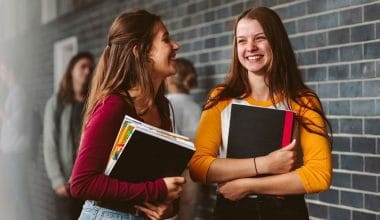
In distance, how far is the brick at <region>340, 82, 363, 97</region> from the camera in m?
3.52

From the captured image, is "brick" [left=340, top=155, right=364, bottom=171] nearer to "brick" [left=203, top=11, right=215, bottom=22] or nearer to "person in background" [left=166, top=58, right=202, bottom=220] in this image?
"person in background" [left=166, top=58, right=202, bottom=220]

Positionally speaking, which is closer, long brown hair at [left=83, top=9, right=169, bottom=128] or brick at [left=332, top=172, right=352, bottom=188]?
long brown hair at [left=83, top=9, right=169, bottom=128]

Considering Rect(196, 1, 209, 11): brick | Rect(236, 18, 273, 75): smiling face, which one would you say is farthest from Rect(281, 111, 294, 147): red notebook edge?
Rect(196, 1, 209, 11): brick

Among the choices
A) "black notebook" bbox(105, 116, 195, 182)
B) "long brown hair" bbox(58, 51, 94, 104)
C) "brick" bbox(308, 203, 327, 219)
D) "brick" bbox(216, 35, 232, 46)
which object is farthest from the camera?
"brick" bbox(216, 35, 232, 46)

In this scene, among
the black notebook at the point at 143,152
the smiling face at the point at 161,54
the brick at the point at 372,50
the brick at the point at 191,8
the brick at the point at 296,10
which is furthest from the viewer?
the brick at the point at 191,8

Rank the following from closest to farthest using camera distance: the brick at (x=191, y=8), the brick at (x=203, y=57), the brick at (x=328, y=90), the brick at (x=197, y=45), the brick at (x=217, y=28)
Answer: the brick at (x=328, y=90)
the brick at (x=217, y=28)
the brick at (x=203, y=57)
the brick at (x=197, y=45)
the brick at (x=191, y=8)

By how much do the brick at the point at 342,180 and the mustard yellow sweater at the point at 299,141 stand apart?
1.42m

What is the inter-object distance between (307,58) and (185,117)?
1.05 m

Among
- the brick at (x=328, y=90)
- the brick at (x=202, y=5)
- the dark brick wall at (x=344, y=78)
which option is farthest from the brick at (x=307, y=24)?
the brick at (x=202, y=5)

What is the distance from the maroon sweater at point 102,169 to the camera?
2029 mm

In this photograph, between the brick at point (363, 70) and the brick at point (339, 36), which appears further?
the brick at point (339, 36)

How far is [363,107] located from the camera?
Result: 138 inches

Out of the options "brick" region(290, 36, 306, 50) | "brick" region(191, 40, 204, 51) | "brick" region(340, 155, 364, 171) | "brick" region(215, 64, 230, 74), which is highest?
"brick" region(191, 40, 204, 51)

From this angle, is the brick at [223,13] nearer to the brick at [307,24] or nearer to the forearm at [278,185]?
the brick at [307,24]
